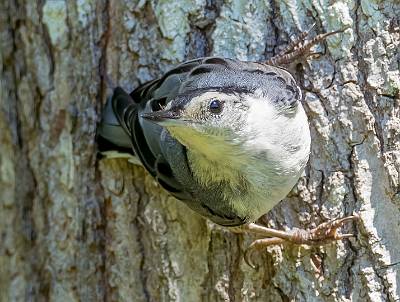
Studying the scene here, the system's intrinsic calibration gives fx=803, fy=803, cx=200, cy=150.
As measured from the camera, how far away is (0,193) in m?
3.76

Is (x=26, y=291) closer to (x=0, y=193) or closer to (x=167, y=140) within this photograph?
(x=0, y=193)

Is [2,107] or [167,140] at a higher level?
[2,107]

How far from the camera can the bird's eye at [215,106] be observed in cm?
249

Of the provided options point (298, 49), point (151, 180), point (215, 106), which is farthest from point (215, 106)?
point (151, 180)

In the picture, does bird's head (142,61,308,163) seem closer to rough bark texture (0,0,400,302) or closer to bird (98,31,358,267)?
bird (98,31,358,267)

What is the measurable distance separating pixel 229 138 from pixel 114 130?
0.81m

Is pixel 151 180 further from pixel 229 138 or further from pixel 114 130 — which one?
pixel 229 138

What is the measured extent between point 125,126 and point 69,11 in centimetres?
58

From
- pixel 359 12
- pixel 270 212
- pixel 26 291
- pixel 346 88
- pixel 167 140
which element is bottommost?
pixel 26 291

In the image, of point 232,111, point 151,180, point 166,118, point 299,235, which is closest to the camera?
point 166,118

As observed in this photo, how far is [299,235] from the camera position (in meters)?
2.98

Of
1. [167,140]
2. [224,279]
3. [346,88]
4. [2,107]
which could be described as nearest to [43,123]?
[2,107]

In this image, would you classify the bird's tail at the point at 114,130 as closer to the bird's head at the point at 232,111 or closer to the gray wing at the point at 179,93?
the gray wing at the point at 179,93

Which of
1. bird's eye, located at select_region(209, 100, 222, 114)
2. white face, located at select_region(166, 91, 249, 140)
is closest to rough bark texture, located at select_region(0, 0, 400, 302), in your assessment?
white face, located at select_region(166, 91, 249, 140)
